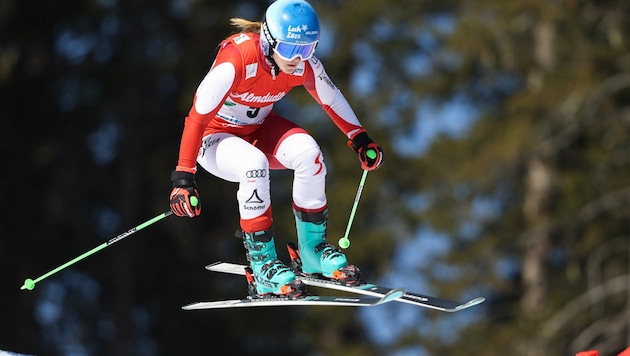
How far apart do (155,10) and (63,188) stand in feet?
12.0

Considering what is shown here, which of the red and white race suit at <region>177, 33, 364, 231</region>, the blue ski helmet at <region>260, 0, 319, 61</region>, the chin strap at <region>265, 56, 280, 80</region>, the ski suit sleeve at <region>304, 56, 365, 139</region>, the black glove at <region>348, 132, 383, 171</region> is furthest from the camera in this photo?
the black glove at <region>348, 132, 383, 171</region>

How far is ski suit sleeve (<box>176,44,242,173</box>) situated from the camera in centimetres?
743

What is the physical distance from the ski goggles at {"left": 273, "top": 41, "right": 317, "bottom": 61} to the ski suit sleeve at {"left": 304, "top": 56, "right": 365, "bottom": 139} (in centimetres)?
38

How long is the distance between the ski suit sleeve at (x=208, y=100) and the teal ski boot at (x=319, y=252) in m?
0.95

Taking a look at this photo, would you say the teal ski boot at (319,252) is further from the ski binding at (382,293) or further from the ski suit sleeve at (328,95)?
the ski suit sleeve at (328,95)

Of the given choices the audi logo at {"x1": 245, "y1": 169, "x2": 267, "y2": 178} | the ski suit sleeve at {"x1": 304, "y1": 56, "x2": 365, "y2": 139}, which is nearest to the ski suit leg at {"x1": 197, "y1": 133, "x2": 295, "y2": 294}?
the audi logo at {"x1": 245, "y1": 169, "x2": 267, "y2": 178}

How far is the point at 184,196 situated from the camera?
7.47 meters

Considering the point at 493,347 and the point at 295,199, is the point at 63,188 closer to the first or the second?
the point at 493,347

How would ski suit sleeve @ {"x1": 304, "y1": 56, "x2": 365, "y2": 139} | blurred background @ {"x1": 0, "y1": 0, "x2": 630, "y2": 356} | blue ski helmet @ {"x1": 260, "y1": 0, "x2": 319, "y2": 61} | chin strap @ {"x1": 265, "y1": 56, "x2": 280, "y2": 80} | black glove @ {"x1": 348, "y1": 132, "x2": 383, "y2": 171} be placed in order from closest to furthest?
1. blue ski helmet @ {"x1": 260, "y1": 0, "x2": 319, "y2": 61}
2. chin strap @ {"x1": 265, "y1": 56, "x2": 280, "y2": 80}
3. ski suit sleeve @ {"x1": 304, "y1": 56, "x2": 365, "y2": 139}
4. black glove @ {"x1": 348, "y1": 132, "x2": 383, "y2": 171}
5. blurred background @ {"x1": 0, "y1": 0, "x2": 630, "y2": 356}

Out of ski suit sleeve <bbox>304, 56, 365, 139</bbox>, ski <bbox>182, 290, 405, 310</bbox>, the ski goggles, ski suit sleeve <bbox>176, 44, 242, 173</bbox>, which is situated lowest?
ski <bbox>182, 290, 405, 310</bbox>

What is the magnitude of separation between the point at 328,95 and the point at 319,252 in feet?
3.25

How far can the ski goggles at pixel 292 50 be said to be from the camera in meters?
7.43

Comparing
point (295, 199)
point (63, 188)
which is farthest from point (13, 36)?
point (295, 199)

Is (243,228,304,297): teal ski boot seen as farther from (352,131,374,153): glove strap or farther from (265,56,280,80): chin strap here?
(265,56,280,80): chin strap
